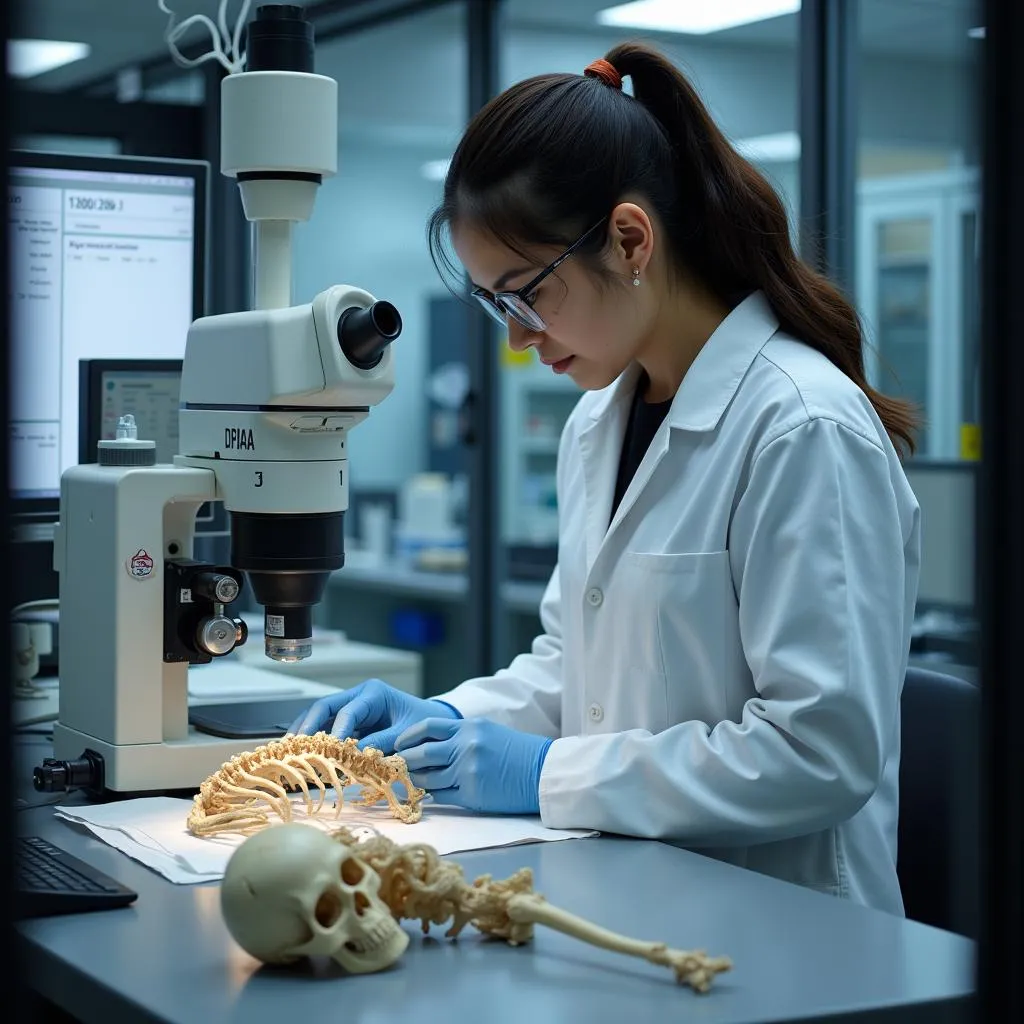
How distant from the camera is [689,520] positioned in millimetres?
1387

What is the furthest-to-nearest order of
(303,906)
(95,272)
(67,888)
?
1. (95,272)
2. (67,888)
3. (303,906)

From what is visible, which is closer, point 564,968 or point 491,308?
point 564,968

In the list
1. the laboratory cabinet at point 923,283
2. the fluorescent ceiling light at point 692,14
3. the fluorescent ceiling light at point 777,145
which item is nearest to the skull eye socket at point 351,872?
the fluorescent ceiling light at point 692,14

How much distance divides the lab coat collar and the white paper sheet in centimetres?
42

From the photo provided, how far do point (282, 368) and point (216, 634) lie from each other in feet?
0.92

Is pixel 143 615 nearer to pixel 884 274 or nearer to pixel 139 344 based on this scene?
pixel 139 344

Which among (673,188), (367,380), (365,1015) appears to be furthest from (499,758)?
(673,188)

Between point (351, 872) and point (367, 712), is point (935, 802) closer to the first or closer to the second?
Answer: point (367, 712)

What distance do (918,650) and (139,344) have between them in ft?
6.62

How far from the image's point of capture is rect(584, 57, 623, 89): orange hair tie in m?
1.50

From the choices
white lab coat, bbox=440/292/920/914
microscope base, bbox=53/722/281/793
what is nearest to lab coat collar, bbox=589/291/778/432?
white lab coat, bbox=440/292/920/914

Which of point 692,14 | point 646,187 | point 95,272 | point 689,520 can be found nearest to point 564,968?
point 689,520

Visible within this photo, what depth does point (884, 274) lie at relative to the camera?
591cm

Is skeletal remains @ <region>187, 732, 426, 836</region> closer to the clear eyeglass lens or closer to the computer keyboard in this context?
the computer keyboard
